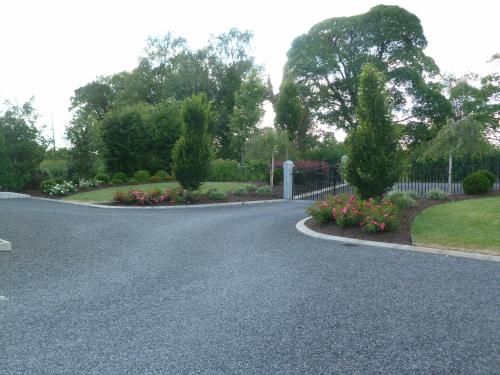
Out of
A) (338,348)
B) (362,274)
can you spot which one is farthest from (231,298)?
(362,274)

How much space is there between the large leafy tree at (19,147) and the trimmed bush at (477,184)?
77.4ft

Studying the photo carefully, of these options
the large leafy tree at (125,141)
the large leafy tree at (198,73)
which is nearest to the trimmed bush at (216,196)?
the large leafy tree at (125,141)

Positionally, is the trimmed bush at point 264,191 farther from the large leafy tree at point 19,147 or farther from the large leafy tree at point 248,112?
the large leafy tree at point 19,147

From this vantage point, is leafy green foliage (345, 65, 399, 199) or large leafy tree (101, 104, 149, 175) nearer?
leafy green foliage (345, 65, 399, 199)

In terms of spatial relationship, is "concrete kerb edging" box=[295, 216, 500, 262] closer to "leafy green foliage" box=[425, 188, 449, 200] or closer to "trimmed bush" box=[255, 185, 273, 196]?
"leafy green foliage" box=[425, 188, 449, 200]

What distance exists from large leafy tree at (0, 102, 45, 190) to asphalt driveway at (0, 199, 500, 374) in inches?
699

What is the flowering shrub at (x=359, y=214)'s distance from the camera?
925 cm

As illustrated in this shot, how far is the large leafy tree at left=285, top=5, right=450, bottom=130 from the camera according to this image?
30328 millimetres

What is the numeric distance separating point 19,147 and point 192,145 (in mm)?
13247

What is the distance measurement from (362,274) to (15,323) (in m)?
4.61

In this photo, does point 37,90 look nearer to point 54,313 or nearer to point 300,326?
point 54,313

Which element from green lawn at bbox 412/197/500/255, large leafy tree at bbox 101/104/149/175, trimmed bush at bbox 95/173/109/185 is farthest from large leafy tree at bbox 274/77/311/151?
green lawn at bbox 412/197/500/255

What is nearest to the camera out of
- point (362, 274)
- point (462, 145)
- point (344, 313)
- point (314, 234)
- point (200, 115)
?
point (344, 313)

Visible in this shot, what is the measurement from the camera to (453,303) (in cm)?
467
